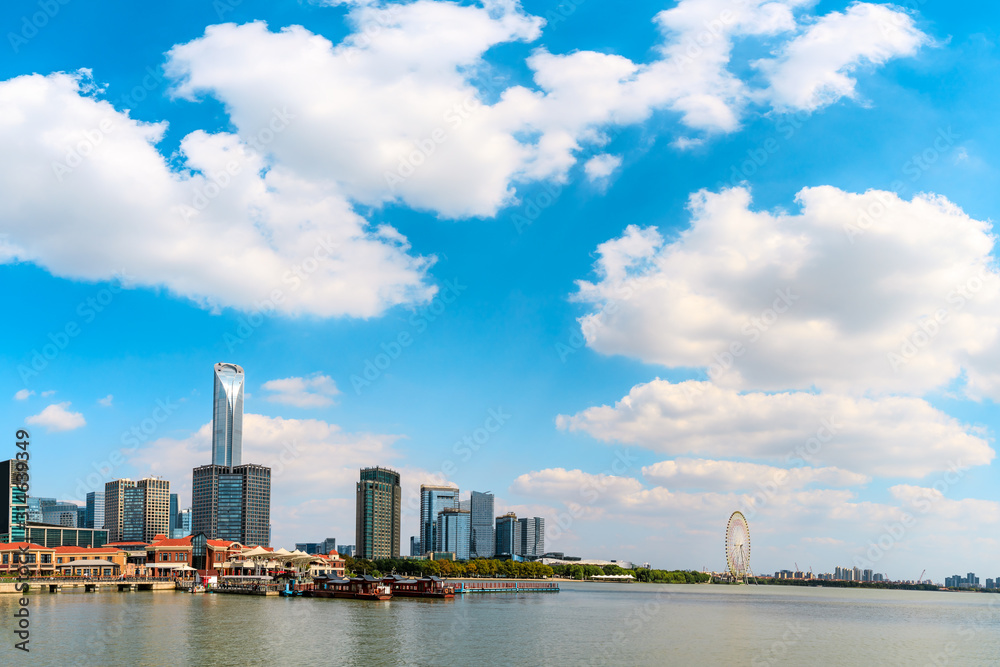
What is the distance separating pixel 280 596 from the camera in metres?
135

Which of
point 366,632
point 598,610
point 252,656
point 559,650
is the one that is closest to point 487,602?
point 598,610

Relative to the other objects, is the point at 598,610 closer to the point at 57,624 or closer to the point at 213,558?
the point at 57,624

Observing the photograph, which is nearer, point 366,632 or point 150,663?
point 150,663

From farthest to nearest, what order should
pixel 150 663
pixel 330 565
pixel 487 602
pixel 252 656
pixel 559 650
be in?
pixel 330 565
pixel 487 602
pixel 559 650
pixel 252 656
pixel 150 663

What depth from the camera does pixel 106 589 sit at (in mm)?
147375

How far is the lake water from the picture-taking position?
203 ft

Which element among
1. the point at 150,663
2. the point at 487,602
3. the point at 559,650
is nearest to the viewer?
the point at 150,663

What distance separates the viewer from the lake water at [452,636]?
61.9 metres

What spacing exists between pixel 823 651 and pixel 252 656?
48975 mm

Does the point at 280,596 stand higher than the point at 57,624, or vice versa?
the point at 57,624

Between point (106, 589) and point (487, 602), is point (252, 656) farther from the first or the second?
point (106, 589)

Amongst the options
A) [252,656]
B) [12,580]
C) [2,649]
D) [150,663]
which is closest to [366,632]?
[252,656]

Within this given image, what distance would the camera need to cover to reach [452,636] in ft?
250

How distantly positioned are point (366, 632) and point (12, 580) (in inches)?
3406
